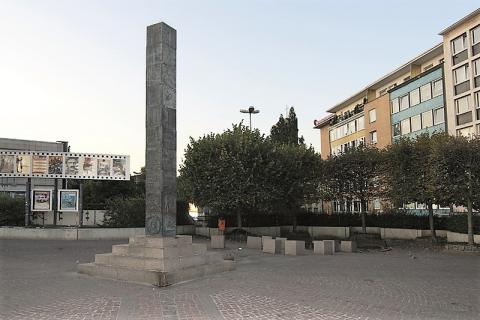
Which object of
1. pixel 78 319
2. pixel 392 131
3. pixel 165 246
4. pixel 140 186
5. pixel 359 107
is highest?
pixel 359 107

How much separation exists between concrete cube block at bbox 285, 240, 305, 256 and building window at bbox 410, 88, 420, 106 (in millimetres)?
31550

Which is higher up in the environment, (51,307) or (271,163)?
(271,163)

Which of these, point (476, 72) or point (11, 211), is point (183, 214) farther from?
point (476, 72)

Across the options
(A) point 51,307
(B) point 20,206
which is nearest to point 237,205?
(B) point 20,206

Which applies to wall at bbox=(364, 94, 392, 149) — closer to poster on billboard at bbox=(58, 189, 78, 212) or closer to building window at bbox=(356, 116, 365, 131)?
building window at bbox=(356, 116, 365, 131)

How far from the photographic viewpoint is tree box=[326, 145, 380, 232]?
1128 inches

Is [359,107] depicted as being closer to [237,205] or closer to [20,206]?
[237,205]

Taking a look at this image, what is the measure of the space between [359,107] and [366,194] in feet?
105

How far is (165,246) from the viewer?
1232 centimetres

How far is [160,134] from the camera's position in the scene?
43.8 ft

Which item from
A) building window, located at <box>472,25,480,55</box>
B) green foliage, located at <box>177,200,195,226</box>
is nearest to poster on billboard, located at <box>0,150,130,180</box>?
green foliage, located at <box>177,200,195,226</box>

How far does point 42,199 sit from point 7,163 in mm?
2779

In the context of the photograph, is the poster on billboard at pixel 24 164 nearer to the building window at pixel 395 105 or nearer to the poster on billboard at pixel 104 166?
the poster on billboard at pixel 104 166

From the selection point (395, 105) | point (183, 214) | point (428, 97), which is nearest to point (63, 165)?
point (183, 214)
